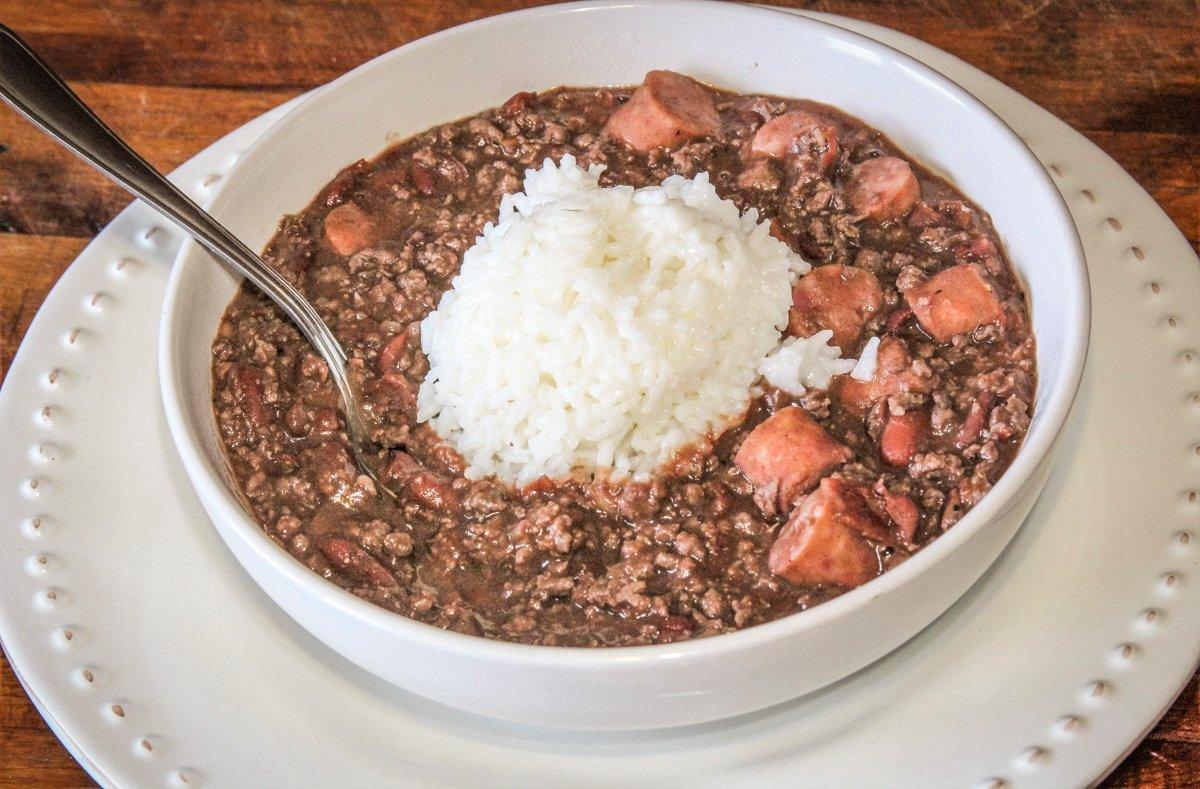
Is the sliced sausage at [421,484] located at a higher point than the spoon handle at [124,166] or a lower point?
lower

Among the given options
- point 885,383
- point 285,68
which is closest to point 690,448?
point 885,383

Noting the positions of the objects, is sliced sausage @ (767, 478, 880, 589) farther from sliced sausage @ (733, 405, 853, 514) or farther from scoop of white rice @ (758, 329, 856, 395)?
scoop of white rice @ (758, 329, 856, 395)

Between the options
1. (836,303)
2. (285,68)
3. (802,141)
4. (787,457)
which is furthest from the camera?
(285,68)

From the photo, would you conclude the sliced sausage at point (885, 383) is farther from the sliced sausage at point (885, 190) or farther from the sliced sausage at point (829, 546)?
the sliced sausage at point (885, 190)

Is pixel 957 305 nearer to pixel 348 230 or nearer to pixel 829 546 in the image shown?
pixel 829 546

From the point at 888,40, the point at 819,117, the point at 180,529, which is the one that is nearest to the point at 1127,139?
the point at 888,40

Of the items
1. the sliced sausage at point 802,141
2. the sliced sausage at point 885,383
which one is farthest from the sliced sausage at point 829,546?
the sliced sausage at point 802,141

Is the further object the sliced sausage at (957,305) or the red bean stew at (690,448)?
the sliced sausage at (957,305)
